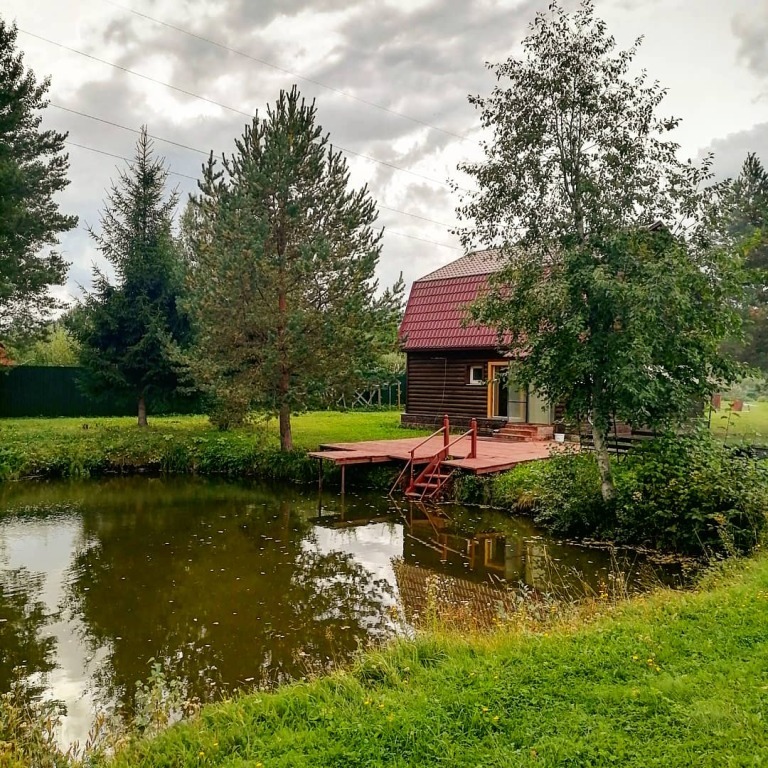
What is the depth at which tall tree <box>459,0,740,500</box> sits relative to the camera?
9141 millimetres

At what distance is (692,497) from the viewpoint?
8.77 m

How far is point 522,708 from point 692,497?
19.8ft

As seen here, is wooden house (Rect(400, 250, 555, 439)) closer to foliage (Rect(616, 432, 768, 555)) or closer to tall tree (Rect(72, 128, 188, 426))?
tall tree (Rect(72, 128, 188, 426))

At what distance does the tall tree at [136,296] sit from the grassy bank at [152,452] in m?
1.66

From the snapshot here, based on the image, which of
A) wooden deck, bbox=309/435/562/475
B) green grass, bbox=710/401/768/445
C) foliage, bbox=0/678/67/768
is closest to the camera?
foliage, bbox=0/678/67/768

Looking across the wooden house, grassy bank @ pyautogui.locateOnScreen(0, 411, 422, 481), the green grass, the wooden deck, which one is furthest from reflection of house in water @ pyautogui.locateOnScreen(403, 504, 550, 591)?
the wooden house

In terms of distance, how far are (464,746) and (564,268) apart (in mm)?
7755

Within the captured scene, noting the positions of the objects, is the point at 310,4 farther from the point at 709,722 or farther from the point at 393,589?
the point at 709,722

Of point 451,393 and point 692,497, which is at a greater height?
point 451,393

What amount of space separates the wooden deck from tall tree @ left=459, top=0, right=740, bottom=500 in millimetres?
2799

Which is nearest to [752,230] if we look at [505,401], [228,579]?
[505,401]

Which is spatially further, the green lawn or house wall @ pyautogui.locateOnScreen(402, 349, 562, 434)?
house wall @ pyautogui.locateOnScreen(402, 349, 562, 434)

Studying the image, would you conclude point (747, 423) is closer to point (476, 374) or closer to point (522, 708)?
point (476, 374)

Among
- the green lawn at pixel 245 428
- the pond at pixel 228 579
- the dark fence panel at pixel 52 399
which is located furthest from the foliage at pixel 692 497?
the dark fence panel at pixel 52 399
